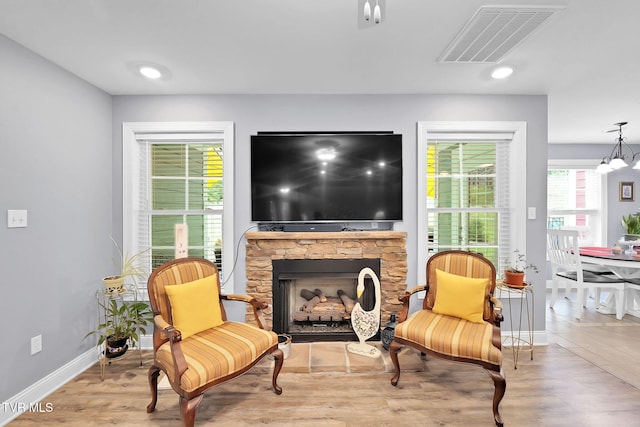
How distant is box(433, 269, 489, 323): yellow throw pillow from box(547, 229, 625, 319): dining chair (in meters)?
2.36

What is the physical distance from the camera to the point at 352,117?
296 cm

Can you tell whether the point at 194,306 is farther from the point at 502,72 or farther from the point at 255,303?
the point at 502,72

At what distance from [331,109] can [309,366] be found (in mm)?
2347

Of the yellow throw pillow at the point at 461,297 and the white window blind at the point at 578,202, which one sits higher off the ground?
the white window blind at the point at 578,202

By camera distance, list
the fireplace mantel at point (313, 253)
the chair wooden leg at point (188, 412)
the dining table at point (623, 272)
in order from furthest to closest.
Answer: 1. the dining table at point (623, 272)
2. the fireplace mantel at point (313, 253)
3. the chair wooden leg at point (188, 412)

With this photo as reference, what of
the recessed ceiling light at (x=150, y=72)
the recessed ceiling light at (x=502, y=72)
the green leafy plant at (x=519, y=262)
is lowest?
the green leafy plant at (x=519, y=262)

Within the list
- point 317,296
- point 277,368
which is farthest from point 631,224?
point 277,368

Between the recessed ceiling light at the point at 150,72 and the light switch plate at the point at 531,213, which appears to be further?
the light switch plate at the point at 531,213

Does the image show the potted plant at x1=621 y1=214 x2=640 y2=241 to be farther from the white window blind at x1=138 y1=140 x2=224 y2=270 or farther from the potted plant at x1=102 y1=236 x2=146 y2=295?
the potted plant at x1=102 y1=236 x2=146 y2=295

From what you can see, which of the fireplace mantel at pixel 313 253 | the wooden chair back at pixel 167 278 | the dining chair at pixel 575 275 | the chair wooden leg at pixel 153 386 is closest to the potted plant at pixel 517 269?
the fireplace mantel at pixel 313 253

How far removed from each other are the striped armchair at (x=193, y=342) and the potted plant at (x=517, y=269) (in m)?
2.08

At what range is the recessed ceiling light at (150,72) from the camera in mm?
2381

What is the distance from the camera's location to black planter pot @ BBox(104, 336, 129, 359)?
2449 millimetres

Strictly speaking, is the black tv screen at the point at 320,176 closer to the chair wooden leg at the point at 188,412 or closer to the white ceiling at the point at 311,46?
the white ceiling at the point at 311,46
